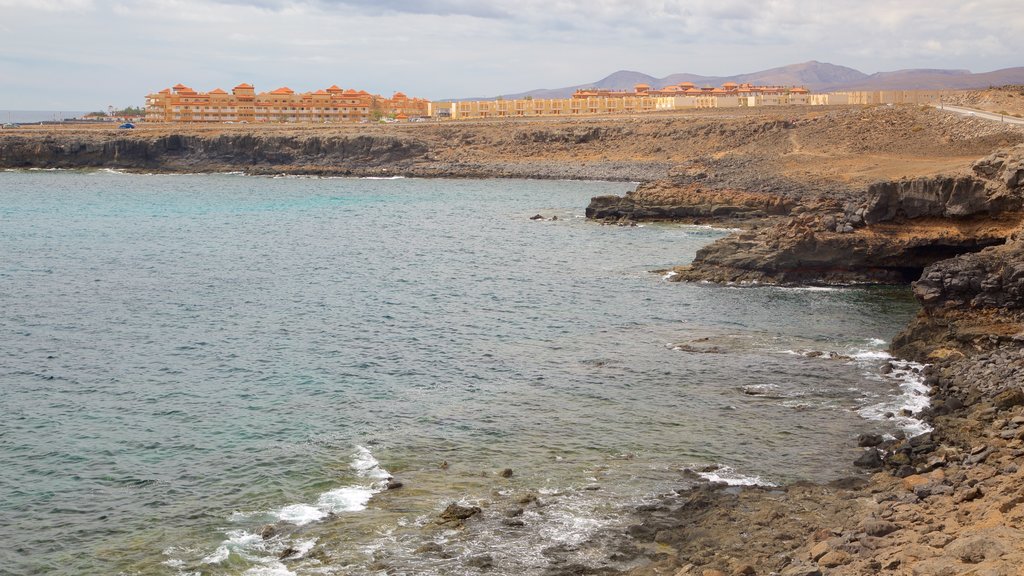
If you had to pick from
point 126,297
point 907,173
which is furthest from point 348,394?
point 907,173

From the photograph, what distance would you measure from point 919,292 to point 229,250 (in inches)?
1286

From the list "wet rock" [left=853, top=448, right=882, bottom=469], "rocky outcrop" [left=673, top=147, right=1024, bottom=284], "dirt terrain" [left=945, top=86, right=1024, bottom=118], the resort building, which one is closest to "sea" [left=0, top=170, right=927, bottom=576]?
"wet rock" [left=853, top=448, right=882, bottom=469]

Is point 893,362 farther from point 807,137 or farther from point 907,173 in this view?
point 807,137

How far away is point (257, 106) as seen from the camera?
13738 cm

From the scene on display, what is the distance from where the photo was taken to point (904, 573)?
11.3 metres

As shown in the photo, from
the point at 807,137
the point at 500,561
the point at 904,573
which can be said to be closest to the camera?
the point at 904,573

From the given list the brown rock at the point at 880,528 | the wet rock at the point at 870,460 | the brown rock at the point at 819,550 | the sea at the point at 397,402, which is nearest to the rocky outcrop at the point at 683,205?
the sea at the point at 397,402

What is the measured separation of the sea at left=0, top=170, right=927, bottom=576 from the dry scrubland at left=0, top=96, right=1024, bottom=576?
3.38 feet

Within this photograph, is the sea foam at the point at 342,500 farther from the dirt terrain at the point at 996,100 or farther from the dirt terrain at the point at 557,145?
the dirt terrain at the point at 996,100

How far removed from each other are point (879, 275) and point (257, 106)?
385 feet

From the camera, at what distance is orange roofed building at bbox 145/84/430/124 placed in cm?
13475

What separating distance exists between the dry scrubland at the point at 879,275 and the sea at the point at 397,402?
3.38 ft

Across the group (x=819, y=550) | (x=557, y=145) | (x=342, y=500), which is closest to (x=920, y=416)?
(x=819, y=550)

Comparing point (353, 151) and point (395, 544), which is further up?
point (353, 151)
